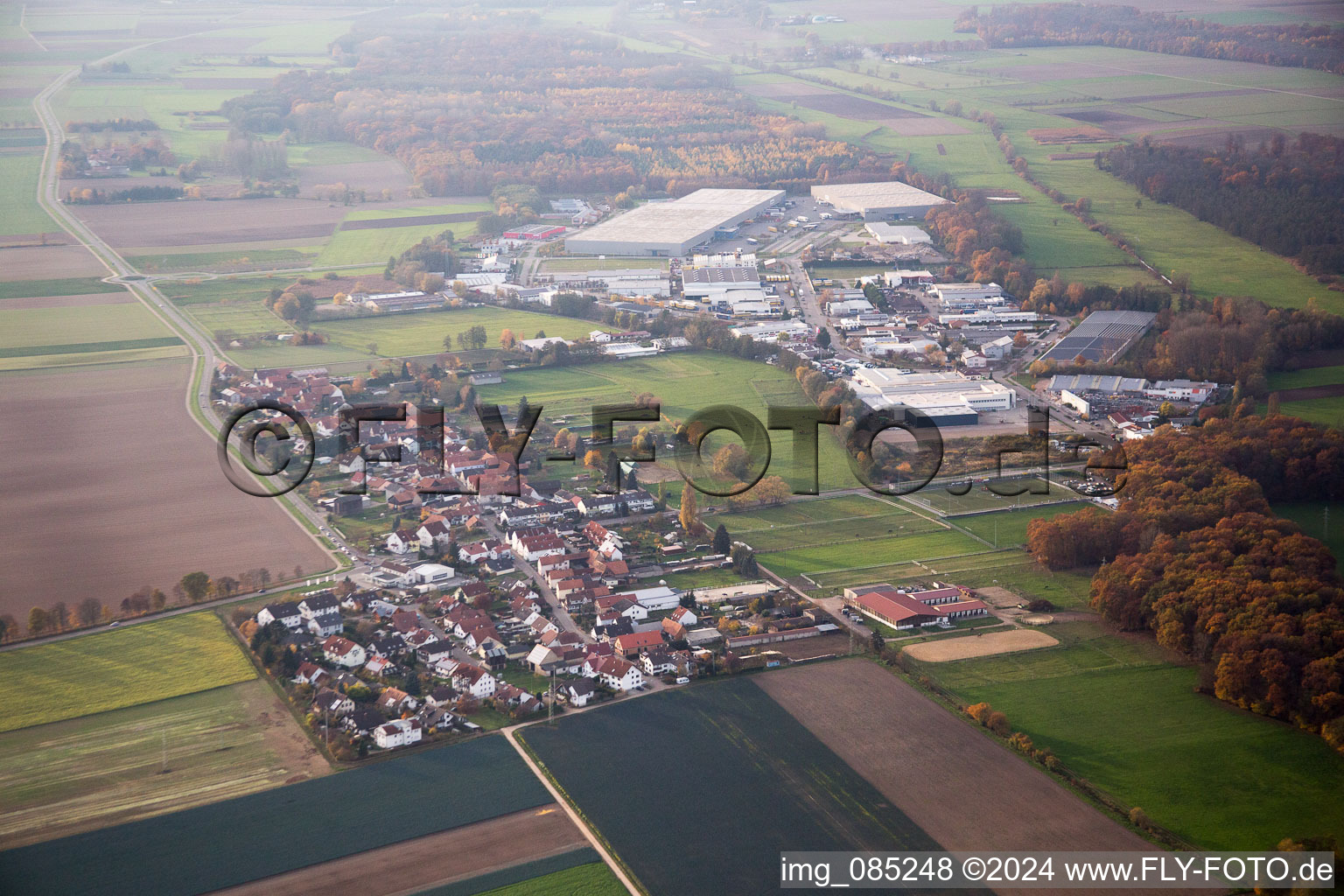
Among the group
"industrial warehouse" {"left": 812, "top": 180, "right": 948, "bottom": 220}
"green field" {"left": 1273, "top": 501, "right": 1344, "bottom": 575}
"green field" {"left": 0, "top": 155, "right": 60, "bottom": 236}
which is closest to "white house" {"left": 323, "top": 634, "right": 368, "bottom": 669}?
"green field" {"left": 1273, "top": 501, "right": 1344, "bottom": 575}

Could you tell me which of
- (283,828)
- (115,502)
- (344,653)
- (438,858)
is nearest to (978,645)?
(438,858)

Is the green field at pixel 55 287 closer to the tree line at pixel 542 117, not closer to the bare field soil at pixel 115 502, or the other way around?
the bare field soil at pixel 115 502

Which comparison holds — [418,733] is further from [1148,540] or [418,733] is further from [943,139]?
[943,139]

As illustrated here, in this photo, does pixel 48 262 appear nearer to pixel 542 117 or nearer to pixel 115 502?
pixel 115 502

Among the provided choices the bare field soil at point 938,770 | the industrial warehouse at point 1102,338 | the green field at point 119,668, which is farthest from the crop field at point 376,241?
the bare field soil at point 938,770

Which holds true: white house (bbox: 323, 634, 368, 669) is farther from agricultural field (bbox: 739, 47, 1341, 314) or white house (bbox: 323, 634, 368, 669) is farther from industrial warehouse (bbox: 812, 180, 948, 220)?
industrial warehouse (bbox: 812, 180, 948, 220)

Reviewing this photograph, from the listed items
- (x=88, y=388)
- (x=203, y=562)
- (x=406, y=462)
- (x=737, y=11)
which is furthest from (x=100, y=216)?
(x=737, y=11)
